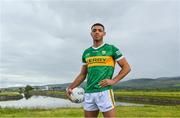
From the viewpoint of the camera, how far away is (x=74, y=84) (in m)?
8.20

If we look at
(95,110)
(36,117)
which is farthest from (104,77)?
(36,117)

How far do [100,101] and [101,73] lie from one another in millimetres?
563

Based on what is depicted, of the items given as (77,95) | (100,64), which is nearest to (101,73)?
(100,64)

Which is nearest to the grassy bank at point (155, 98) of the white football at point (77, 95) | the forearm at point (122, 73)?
the white football at point (77, 95)

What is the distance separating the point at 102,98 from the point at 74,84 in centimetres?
97

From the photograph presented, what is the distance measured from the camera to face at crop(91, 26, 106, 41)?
24.8ft

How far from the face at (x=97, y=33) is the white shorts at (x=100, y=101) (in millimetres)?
1096

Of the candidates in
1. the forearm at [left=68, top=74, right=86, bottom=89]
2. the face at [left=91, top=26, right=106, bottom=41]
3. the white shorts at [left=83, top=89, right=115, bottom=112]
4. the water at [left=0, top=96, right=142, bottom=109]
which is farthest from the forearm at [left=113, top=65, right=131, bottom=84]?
the water at [left=0, top=96, right=142, bottom=109]

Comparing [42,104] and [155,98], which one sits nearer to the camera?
[42,104]

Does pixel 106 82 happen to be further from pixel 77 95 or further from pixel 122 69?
pixel 77 95

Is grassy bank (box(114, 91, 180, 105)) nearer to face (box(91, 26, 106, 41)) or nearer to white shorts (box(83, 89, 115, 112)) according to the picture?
white shorts (box(83, 89, 115, 112))

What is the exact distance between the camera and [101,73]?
746cm

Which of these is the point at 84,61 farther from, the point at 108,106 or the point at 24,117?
the point at 24,117

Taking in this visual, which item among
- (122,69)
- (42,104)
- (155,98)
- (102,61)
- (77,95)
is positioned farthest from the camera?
(155,98)
